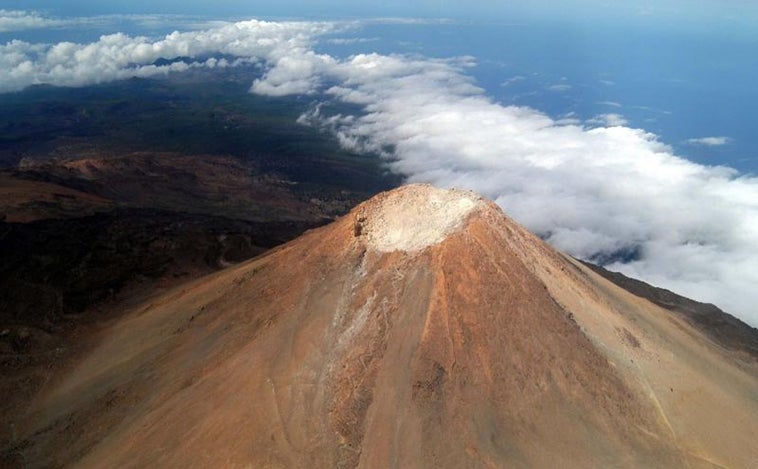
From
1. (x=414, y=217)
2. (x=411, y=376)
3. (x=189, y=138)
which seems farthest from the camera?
(x=189, y=138)

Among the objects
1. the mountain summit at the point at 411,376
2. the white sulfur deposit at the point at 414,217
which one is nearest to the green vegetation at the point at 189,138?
the white sulfur deposit at the point at 414,217

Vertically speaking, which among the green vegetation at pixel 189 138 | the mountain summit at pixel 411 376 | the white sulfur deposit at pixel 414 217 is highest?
the white sulfur deposit at pixel 414 217

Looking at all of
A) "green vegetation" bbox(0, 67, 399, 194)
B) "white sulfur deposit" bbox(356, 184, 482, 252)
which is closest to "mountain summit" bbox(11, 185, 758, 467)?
"white sulfur deposit" bbox(356, 184, 482, 252)

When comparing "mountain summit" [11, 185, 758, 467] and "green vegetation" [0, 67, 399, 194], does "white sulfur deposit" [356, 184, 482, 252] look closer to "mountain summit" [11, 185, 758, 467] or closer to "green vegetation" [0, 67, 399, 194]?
"mountain summit" [11, 185, 758, 467]

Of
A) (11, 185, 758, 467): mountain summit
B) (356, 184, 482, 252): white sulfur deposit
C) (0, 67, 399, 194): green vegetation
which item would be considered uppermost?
(356, 184, 482, 252): white sulfur deposit

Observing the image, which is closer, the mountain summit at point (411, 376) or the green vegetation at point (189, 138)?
the mountain summit at point (411, 376)

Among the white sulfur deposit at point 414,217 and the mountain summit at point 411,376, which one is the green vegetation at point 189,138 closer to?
the white sulfur deposit at point 414,217

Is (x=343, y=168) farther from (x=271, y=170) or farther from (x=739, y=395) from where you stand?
(x=739, y=395)

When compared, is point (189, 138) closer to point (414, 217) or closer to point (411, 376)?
point (414, 217)

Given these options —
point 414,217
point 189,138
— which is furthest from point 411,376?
point 189,138
